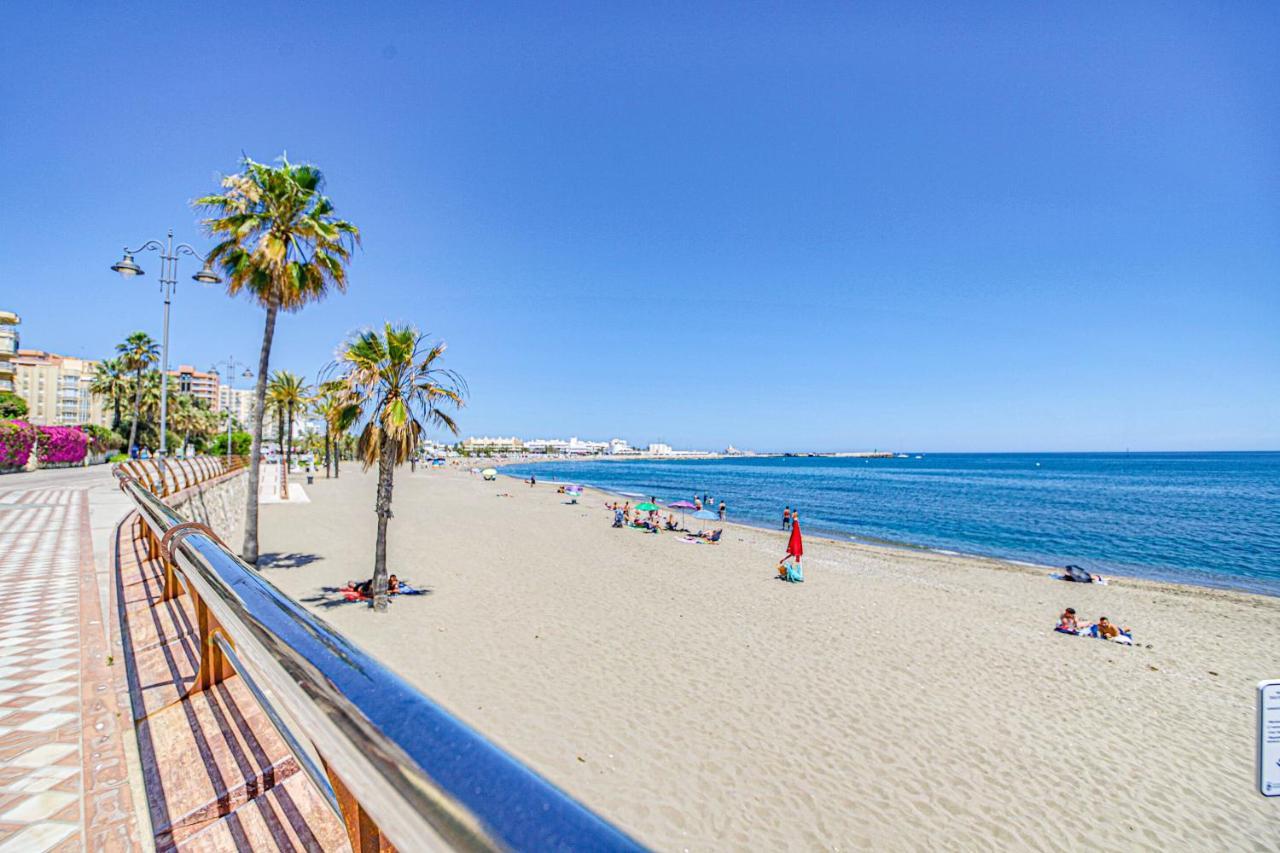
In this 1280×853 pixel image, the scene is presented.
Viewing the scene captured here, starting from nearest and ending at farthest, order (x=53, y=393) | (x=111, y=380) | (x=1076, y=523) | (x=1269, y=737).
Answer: (x=1269, y=737) → (x=1076, y=523) → (x=111, y=380) → (x=53, y=393)

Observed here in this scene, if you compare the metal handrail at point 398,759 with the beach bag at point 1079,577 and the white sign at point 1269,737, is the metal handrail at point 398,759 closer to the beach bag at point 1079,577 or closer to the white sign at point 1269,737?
the white sign at point 1269,737

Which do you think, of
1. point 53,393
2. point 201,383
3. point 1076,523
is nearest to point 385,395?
point 1076,523

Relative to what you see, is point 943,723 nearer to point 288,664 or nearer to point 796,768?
point 796,768

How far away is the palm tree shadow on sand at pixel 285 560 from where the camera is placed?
17.3 metres

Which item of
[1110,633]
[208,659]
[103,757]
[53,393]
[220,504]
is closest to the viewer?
[103,757]

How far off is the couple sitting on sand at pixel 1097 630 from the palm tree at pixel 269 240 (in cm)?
2172

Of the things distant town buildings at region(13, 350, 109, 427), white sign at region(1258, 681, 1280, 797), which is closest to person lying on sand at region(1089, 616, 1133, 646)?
white sign at region(1258, 681, 1280, 797)

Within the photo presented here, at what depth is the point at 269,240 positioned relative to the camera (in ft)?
46.0

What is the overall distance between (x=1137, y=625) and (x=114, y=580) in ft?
73.6

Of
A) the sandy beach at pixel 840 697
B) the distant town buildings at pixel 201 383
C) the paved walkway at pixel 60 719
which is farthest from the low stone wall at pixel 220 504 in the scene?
the distant town buildings at pixel 201 383

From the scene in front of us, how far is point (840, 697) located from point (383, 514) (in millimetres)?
10893

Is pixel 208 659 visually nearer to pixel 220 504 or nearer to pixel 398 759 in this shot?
pixel 398 759

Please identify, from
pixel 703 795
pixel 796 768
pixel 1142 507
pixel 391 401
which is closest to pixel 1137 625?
pixel 796 768

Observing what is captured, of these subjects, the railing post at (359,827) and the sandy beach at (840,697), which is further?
the sandy beach at (840,697)
